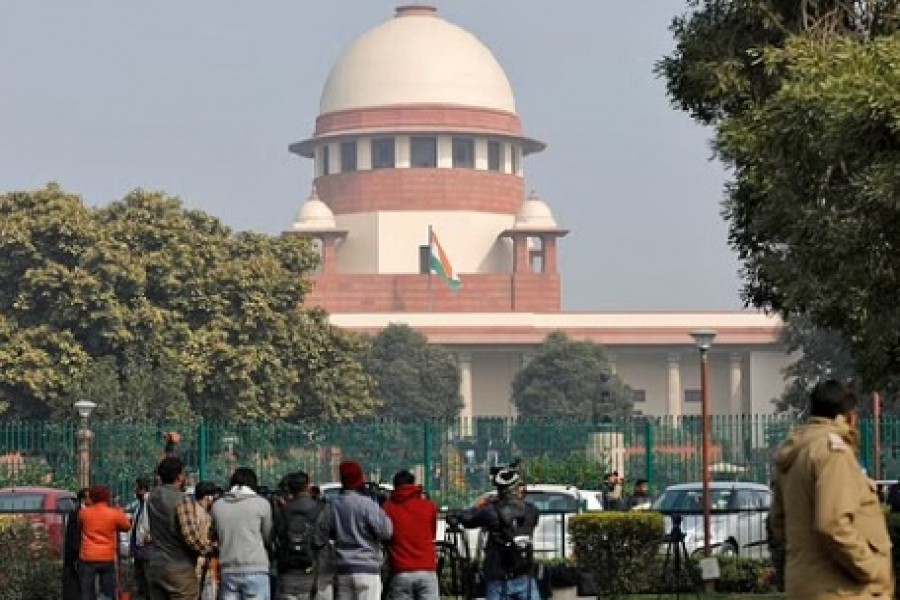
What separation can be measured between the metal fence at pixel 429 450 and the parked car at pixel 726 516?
195 inches

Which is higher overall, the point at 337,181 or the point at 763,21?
the point at 337,181

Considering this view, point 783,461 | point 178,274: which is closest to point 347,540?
point 783,461

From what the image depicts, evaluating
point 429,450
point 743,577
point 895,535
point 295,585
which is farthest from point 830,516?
point 429,450

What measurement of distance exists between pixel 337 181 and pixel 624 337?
76.3 ft

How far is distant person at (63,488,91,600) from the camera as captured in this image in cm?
1806

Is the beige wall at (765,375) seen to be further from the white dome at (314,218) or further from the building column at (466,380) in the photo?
the white dome at (314,218)

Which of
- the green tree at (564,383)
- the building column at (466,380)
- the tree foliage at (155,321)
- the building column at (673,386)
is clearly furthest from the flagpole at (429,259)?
the tree foliage at (155,321)

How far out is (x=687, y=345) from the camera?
110 metres

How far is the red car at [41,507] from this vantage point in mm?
22283

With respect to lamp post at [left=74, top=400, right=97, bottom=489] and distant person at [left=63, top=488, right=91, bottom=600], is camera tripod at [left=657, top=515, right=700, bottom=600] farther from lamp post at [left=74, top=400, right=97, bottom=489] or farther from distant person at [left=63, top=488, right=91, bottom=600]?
lamp post at [left=74, top=400, right=97, bottom=489]

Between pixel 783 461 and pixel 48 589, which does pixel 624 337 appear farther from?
pixel 783 461

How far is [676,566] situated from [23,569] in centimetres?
582

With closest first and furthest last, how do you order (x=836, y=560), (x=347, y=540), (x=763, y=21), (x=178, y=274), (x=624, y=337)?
(x=836, y=560), (x=347, y=540), (x=763, y=21), (x=178, y=274), (x=624, y=337)

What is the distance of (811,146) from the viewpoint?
16250 mm
